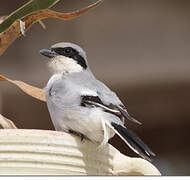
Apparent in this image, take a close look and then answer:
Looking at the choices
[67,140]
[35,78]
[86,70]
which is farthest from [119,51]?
[67,140]

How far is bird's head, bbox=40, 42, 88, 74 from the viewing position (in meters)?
2.04

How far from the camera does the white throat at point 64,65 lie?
6.68 ft

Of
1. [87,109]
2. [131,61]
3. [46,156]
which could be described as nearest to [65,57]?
[87,109]

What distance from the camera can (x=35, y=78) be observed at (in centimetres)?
375

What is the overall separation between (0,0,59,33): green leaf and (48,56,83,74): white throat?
33 centimetres

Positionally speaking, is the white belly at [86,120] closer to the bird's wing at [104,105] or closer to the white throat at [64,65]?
the bird's wing at [104,105]

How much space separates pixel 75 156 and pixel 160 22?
2.47m

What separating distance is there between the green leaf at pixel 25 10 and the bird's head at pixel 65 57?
0.33 metres

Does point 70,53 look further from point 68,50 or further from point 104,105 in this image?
point 104,105

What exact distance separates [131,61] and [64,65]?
1.71 metres

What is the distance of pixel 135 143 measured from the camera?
5.29 feet

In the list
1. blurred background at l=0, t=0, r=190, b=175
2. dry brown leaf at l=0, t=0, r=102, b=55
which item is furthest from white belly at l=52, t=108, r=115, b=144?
blurred background at l=0, t=0, r=190, b=175

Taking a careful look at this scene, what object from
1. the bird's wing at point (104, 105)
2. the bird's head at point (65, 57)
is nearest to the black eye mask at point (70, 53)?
the bird's head at point (65, 57)

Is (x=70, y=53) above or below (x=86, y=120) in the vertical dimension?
above
